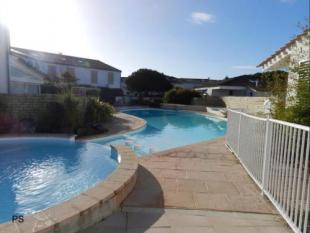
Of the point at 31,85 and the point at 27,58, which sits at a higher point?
the point at 27,58

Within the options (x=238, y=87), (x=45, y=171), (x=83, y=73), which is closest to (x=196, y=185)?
(x=45, y=171)

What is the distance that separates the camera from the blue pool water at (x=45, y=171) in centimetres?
566

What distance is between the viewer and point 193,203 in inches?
163

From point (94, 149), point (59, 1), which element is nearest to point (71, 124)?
point (94, 149)

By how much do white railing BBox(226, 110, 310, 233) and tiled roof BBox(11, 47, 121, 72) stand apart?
101 ft

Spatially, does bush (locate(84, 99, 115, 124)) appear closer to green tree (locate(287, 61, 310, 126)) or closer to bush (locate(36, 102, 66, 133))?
bush (locate(36, 102, 66, 133))

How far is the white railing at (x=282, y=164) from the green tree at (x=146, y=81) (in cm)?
3819

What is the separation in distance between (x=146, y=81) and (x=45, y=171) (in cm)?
3684

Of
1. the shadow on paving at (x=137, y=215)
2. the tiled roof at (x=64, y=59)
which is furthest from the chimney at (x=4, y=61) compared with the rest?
the tiled roof at (x=64, y=59)

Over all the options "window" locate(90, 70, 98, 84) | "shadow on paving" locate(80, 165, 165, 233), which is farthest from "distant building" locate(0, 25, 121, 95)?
"shadow on paving" locate(80, 165, 165, 233)

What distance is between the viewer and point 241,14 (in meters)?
11.7

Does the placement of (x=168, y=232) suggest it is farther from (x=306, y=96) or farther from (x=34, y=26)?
(x=34, y=26)

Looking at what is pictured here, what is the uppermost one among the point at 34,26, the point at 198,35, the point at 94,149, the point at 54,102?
the point at 198,35

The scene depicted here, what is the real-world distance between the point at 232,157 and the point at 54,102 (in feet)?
30.8
